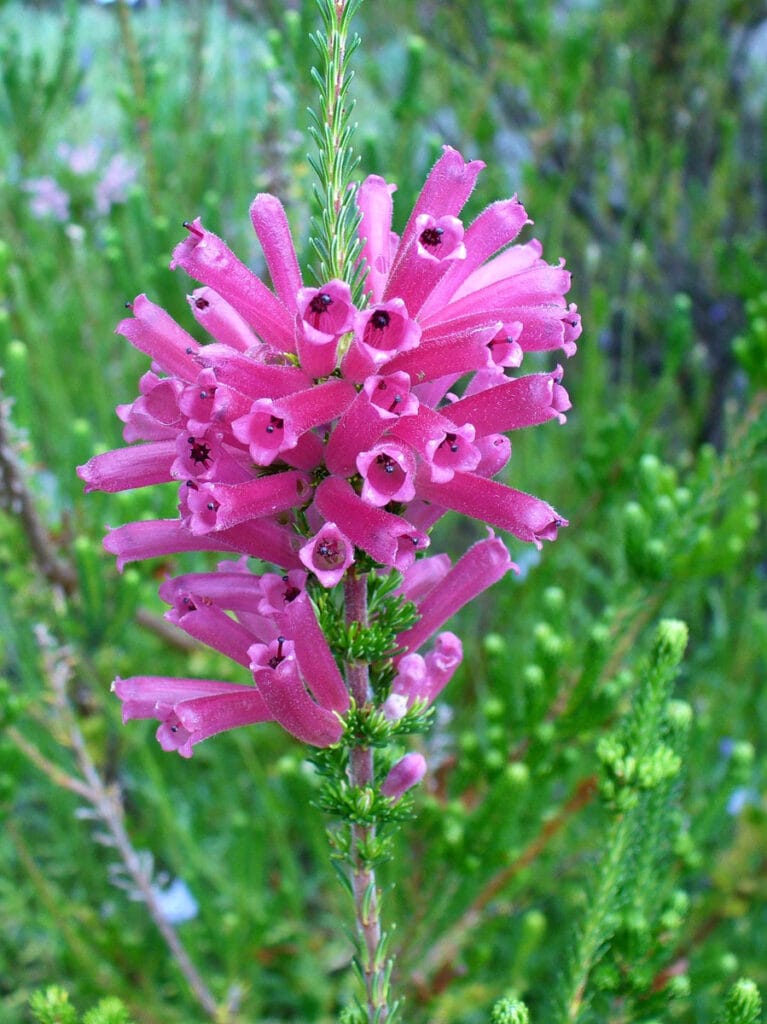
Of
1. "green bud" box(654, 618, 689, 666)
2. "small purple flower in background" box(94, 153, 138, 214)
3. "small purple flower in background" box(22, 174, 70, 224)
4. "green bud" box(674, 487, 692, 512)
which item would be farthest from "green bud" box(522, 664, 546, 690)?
"small purple flower in background" box(22, 174, 70, 224)

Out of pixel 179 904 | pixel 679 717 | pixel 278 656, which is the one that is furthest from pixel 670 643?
pixel 179 904

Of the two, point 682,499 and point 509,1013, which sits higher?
point 682,499

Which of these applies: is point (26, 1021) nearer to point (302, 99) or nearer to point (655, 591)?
point (655, 591)

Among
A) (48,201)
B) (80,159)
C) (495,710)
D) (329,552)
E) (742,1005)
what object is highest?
(80,159)

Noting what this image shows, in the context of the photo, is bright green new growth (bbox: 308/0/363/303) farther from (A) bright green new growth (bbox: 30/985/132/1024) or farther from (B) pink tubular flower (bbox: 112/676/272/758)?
(A) bright green new growth (bbox: 30/985/132/1024)

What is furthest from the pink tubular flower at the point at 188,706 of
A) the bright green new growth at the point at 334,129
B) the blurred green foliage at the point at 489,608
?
the blurred green foliage at the point at 489,608

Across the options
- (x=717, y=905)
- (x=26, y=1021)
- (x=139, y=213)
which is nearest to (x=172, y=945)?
(x=26, y=1021)

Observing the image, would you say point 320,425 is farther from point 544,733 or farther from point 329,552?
point 544,733
